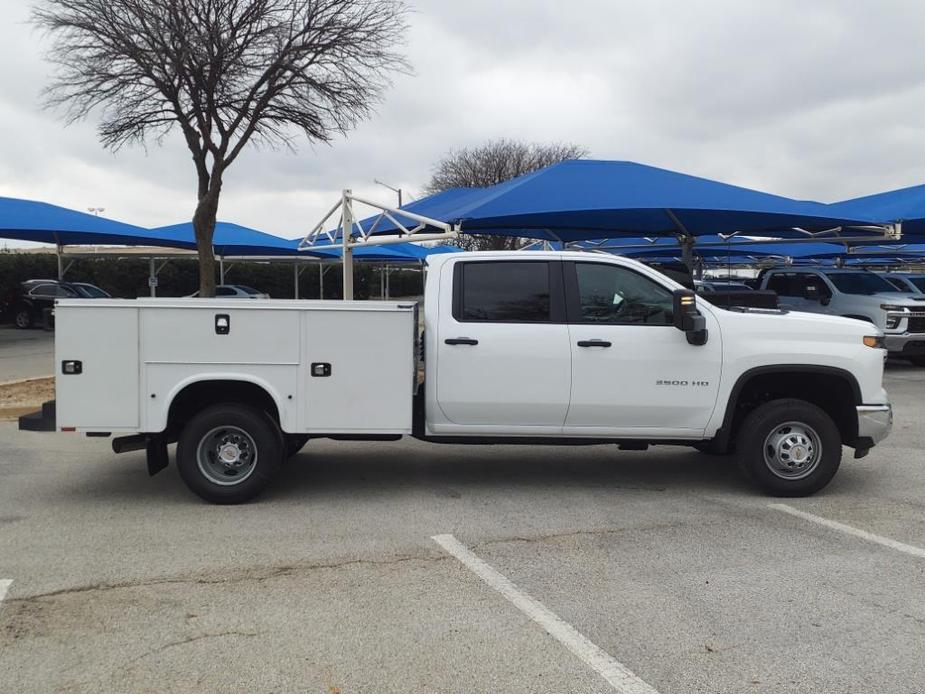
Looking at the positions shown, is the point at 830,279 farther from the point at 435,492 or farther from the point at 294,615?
the point at 294,615

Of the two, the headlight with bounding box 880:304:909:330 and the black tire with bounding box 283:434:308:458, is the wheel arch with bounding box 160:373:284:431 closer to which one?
the black tire with bounding box 283:434:308:458

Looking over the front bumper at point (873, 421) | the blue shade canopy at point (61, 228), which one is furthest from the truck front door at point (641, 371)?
the blue shade canopy at point (61, 228)

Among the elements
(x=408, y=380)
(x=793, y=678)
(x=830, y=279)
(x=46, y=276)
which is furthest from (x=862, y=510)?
(x=46, y=276)

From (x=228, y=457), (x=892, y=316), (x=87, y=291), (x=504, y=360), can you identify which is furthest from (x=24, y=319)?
(x=892, y=316)

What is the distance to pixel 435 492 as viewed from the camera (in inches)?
263

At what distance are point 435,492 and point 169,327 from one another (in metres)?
2.48

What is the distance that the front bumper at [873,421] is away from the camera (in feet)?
20.8

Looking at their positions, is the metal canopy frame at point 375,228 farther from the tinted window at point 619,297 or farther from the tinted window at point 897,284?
the tinted window at point 897,284

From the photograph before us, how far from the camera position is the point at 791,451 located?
643 cm

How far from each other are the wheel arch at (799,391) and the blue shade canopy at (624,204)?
7711 mm

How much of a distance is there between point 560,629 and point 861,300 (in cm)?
1447

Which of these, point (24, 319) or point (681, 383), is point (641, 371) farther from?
point (24, 319)

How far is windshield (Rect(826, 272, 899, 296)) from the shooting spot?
1666 cm

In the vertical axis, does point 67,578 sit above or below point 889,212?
below
